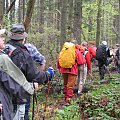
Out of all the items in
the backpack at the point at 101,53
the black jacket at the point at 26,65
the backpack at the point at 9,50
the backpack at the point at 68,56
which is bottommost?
the backpack at the point at 101,53

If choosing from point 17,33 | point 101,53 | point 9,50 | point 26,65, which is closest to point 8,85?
point 26,65

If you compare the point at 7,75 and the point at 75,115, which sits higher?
the point at 7,75

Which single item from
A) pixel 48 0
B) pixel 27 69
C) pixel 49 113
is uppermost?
pixel 48 0

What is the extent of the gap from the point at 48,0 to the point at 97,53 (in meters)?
19.2

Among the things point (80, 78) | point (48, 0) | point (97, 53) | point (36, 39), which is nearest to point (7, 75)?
point (80, 78)

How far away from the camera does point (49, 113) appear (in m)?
7.29

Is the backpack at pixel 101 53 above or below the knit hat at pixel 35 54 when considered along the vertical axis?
below

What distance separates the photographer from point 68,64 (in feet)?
29.7

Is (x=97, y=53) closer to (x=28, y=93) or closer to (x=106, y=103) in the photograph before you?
(x=106, y=103)

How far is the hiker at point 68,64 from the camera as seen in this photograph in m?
9.02

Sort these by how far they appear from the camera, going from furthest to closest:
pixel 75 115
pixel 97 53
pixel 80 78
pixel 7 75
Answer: pixel 97 53
pixel 80 78
pixel 75 115
pixel 7 75

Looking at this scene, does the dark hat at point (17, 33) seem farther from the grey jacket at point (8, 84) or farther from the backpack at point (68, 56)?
the backpack at point (68, 56)

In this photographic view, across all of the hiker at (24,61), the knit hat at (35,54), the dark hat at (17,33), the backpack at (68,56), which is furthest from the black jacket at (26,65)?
the backpack at (68,56)

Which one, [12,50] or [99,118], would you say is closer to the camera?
[12,50]
